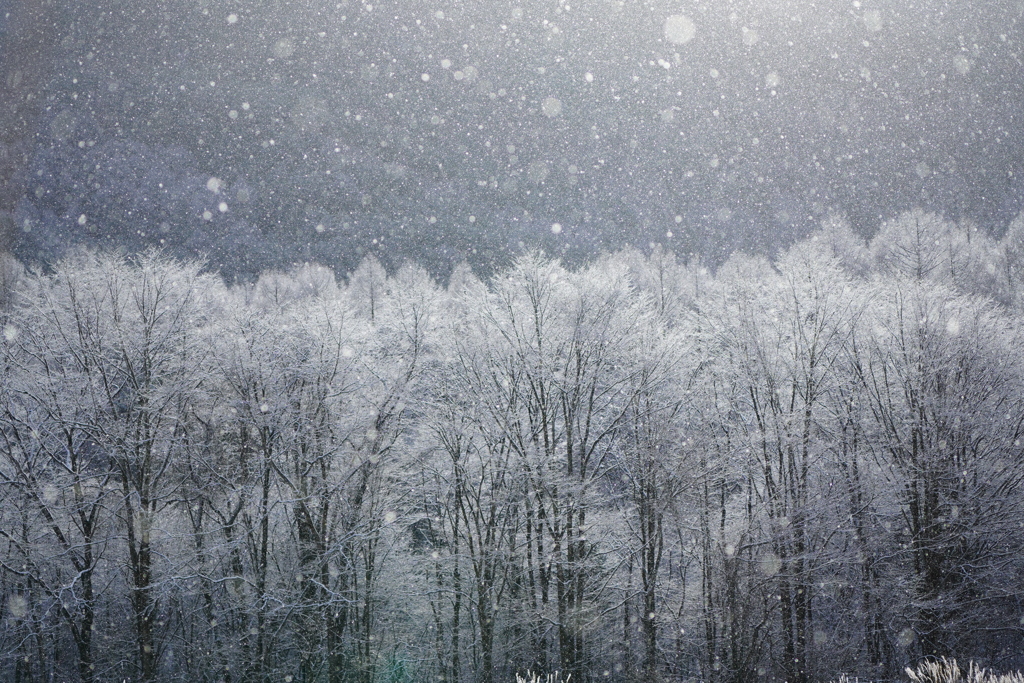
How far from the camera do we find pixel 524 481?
1942cm

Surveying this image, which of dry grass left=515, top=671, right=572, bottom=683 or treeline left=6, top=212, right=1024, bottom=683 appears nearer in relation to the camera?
dry grass left=515, top=671, right=572, bottom=683

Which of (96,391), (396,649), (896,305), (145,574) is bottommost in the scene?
(396,649)

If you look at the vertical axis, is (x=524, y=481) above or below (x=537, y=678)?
above

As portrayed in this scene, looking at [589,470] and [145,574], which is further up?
[589,470]

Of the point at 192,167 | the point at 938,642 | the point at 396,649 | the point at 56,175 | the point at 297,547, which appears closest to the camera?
the point at 938,642

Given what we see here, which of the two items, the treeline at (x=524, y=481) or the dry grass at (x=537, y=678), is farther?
the treeline at (x=524, y=481)

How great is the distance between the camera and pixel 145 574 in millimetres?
18312

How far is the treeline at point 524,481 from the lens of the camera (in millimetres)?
18203

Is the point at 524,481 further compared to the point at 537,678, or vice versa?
the point at 524,481

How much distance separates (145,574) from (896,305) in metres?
23.6

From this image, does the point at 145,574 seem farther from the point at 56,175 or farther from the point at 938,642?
the point at 56,175

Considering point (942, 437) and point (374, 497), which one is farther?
point (374, 497)

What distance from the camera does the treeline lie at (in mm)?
18203

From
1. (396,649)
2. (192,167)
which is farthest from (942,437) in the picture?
(192,167)
